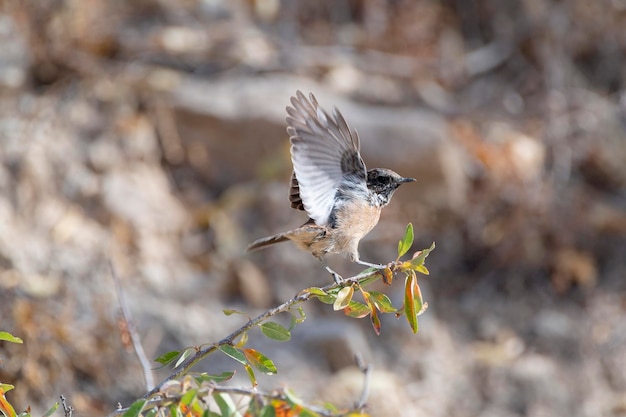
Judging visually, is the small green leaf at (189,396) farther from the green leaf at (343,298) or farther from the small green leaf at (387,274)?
the small green leaf at (387,274)

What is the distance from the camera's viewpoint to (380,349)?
6.48 meters

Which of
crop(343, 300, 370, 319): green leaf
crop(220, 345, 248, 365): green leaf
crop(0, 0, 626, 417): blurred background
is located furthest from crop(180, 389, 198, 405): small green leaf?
crop(0, 0, 626, 417): blurred background

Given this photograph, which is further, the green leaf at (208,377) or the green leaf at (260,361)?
the green leaf at (260,361)

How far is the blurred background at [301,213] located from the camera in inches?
236

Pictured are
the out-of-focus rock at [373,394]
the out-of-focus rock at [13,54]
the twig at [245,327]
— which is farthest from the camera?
the out-of-focus rock at [13,54]

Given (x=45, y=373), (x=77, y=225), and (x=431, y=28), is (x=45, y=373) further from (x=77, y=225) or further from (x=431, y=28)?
(x=431, y=28)

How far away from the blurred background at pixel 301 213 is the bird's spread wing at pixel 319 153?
220 centimetres

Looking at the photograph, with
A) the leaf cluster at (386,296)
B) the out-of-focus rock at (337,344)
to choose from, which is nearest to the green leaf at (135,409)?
the leaf cluster at (386,296)

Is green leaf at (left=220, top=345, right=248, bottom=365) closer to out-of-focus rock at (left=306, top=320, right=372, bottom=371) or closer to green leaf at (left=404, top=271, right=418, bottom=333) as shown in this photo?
green leaf at (left=404, top=271, right=418, bottom=333)

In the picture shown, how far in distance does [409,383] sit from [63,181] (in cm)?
304

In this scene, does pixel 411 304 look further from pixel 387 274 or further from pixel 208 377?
pixel 208 377

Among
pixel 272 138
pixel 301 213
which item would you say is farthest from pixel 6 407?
pixel 272 138

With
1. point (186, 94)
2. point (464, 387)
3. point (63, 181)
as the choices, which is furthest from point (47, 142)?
point (464, 387)

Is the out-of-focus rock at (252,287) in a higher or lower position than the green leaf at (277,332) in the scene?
lower
